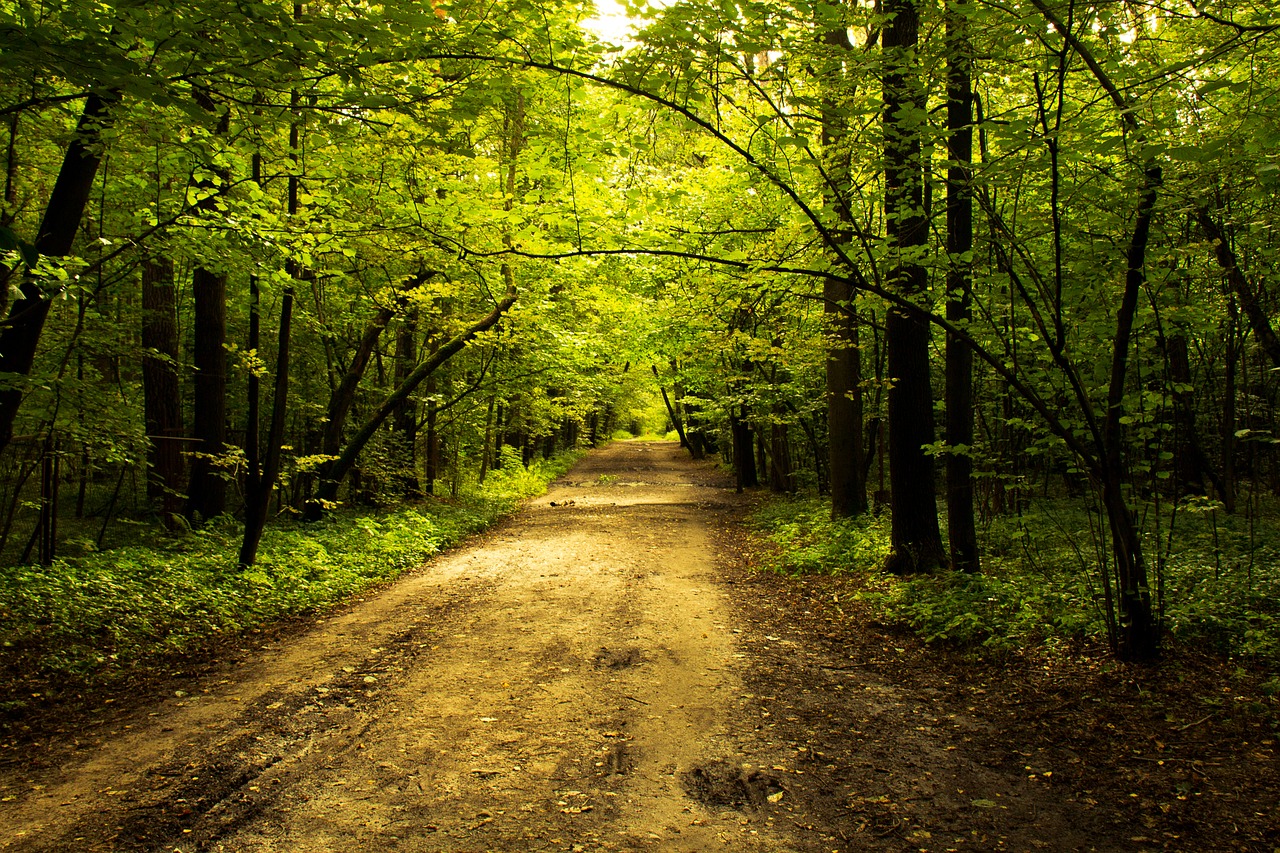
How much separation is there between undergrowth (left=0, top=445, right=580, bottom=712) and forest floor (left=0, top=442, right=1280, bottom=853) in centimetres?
54

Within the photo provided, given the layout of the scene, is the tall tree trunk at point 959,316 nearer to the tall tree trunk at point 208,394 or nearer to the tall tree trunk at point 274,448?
the tall tree trunk at point 274,448

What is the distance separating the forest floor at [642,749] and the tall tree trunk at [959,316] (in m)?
1.63

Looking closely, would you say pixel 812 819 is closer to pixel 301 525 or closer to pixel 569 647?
pixel 569 647

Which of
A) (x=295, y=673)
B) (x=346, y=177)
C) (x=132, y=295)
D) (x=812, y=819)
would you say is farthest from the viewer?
(x=132, y=295)

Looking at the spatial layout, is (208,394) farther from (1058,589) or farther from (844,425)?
(1058,589)

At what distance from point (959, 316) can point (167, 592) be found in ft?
27.0

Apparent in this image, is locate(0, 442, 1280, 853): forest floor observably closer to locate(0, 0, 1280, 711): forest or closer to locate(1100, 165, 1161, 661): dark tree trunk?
locate(1100, 165, 1161, 661): dark tree trunk

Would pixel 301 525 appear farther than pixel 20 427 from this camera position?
Yes

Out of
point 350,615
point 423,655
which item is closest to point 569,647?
point 423,655

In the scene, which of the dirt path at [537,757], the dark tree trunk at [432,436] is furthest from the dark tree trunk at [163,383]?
the dark tree trunk at [432,436]

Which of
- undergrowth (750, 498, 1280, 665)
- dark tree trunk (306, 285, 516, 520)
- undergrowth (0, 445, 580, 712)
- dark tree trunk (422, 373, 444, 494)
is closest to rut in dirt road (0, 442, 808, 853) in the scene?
undergrowth (0, 445, 580, 712)

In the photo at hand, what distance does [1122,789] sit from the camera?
3488 mm

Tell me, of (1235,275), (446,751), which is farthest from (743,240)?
(446,751)

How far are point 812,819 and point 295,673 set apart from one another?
4144 millimetres
